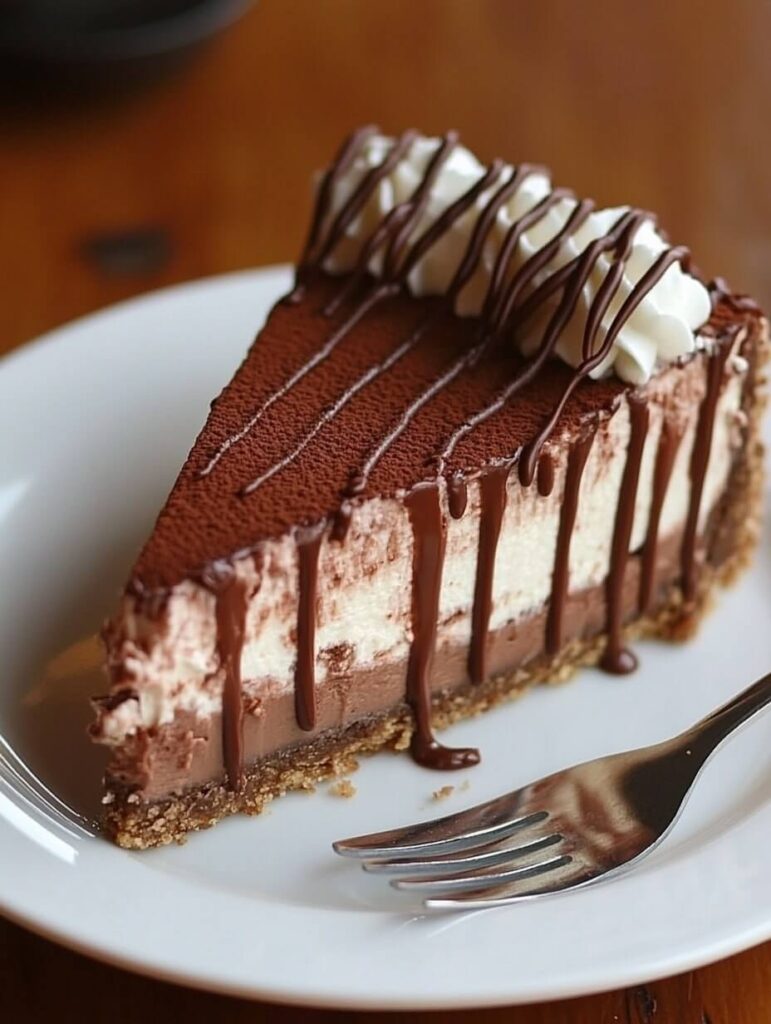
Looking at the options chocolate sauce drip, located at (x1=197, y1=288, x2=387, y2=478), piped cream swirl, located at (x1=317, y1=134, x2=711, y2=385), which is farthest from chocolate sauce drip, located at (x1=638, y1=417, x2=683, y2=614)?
chocolate sauce drip, located at (x1=197, y1=288, x2=387, y2=478)

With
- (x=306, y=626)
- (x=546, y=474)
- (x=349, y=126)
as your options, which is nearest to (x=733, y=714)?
(x=546, y=474)

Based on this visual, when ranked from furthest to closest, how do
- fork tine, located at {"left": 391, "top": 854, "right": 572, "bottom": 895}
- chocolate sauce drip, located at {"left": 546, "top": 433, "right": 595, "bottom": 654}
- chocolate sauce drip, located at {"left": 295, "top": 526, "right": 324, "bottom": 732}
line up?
chocolate sauce drip, located at {"left": 546, "top": 433, "right": 595, "bottom": 654}
chocolate sauce drip, located at {"left": 295, "top": 526, "right": 324, "bottom": 732}
fork tine, located at {"left": 391, "top": 854, "right": 572, "bottom": 895}

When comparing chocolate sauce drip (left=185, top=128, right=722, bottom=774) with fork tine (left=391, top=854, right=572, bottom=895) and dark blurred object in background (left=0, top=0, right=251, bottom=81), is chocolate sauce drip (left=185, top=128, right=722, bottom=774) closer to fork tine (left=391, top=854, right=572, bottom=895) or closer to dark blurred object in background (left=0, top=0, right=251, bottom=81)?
fork tine (left=391, top=854, right=572, bottom=895)


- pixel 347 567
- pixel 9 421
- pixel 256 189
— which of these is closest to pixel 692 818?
pixel 347 567

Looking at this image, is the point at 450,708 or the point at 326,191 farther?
the point at 326,191

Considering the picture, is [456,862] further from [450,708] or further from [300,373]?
[300,373]

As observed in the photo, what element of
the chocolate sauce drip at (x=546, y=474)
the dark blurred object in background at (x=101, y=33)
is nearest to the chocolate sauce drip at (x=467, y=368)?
the chocolate sauce drip at (x=546, y=474)

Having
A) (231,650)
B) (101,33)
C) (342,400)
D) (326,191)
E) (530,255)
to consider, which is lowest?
(231,650)
